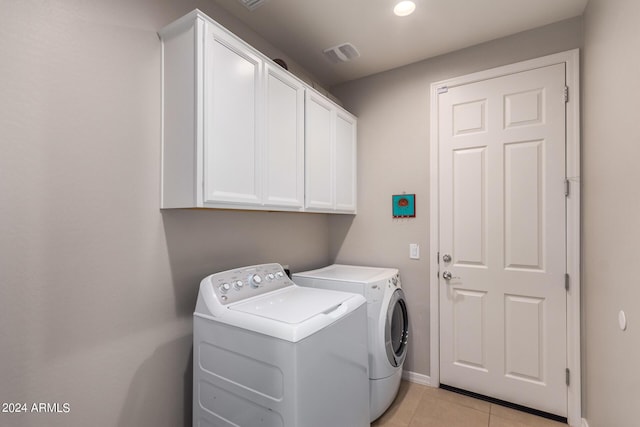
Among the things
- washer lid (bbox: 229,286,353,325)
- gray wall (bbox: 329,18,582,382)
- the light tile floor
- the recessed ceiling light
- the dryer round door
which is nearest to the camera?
washer lid (bbox: 229,286,353,325)

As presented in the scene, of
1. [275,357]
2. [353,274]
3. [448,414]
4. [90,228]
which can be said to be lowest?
[448,414]

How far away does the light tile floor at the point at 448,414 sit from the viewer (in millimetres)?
1934

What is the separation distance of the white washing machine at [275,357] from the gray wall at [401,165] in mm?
991

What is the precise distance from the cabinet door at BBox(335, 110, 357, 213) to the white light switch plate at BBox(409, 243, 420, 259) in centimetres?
60

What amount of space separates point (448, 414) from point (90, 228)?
7.88 feet

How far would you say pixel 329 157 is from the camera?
7.63 ft

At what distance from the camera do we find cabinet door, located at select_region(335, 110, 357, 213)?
2449 mm

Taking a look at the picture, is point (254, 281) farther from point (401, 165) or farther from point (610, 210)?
point (610, 210)

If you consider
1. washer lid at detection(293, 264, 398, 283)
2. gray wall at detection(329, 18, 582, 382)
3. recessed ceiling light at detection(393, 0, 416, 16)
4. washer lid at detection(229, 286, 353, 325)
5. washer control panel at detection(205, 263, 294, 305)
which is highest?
recessed ceiling light at detection(393, 0, 416, 16)

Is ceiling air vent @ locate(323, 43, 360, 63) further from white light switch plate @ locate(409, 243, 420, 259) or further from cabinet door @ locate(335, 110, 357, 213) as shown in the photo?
white light switch plate @ locate(409, 243, 420, 259)

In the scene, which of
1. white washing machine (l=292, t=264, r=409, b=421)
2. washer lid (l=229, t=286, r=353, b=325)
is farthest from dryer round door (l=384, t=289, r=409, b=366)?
washer lid (l=229, t=286, r=353, b=325)

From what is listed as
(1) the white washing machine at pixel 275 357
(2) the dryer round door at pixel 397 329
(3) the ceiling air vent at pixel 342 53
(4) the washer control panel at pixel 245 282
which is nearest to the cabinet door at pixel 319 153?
(3) the ceiling air vent at pixel 342 53

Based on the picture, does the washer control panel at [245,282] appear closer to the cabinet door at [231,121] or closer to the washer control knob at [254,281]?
the washer control knob at [254,281]

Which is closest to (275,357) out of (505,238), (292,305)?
(292,305)
